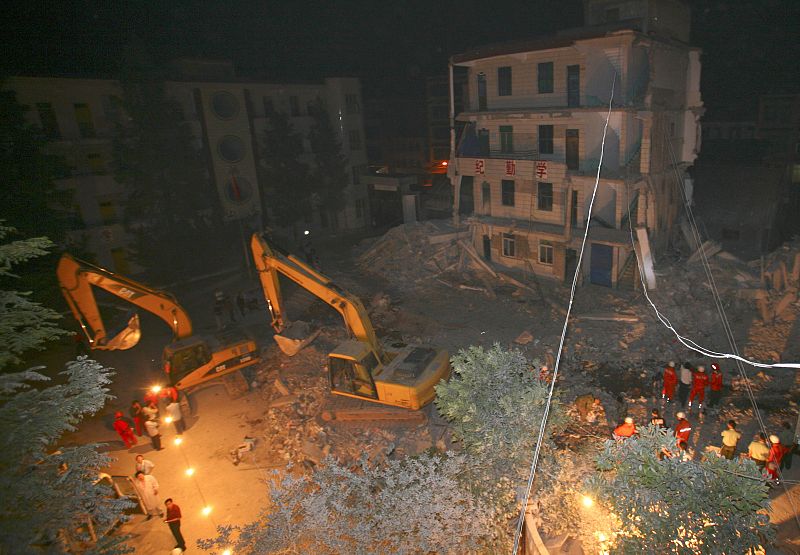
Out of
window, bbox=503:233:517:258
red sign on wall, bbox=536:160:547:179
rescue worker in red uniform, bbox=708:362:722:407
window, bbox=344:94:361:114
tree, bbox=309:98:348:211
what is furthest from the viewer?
window, bbox=344:94:361:114

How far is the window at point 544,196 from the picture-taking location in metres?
25.0

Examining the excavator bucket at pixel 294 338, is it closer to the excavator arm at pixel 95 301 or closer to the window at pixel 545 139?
the excavator arm at pixel 95 301

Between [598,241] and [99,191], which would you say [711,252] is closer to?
[598,241]

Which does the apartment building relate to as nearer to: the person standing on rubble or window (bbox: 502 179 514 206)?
window (bbox: 502 179 514 206)

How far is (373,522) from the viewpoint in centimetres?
769

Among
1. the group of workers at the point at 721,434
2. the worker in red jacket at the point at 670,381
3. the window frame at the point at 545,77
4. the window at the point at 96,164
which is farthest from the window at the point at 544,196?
the window at the point at 96,164

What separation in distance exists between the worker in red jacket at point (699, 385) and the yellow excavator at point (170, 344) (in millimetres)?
14452

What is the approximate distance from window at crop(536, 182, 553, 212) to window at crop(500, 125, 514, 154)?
2.82 m

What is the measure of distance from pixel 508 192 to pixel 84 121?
26044 millimetres

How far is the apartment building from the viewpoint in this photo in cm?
2716

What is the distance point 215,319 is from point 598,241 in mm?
19750

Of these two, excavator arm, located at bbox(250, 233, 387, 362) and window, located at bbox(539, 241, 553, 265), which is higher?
excavator arm, located at bbox(250, 233, 387, 362)

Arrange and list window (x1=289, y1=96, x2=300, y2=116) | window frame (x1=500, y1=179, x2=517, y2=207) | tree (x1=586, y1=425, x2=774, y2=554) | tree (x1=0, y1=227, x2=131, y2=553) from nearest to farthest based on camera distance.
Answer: tree (x1=0, y1=227, x2=131, y2=553) → tree (x1=586, y1=425, x2=774, y2=554) → window frame (x1=500, y1=179, x2=517, y2=207) → window (x1=289, y1=96, x2=300, y2=116)

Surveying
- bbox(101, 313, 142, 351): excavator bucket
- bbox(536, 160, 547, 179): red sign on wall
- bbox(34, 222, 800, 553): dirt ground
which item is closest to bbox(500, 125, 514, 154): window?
bbox(536, 160, 547, 179): red sign on wall
